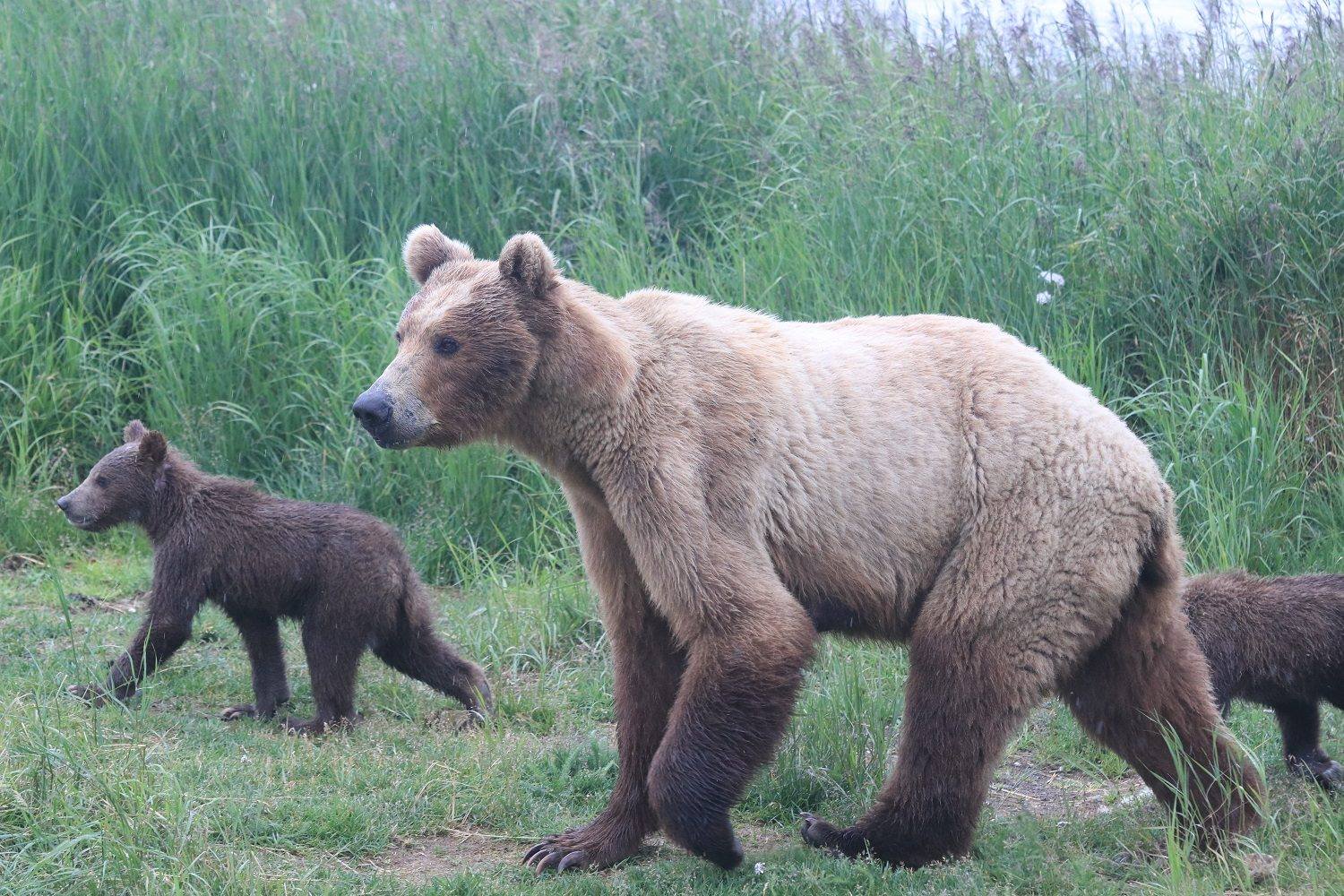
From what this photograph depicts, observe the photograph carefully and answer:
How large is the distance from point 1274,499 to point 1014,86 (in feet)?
10.7

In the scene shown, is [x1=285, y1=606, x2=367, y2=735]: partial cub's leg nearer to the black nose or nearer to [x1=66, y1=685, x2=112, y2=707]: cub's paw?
[x1=66, y1=685, x2=112, y2=707]: cub's paw

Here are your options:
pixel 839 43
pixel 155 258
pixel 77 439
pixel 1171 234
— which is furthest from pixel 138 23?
pixel 1171 234

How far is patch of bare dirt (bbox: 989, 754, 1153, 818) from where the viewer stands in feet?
16.8

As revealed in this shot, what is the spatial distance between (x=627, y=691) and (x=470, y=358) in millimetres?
1194

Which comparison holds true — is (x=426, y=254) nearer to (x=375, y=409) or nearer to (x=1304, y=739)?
(x=375, y=409)

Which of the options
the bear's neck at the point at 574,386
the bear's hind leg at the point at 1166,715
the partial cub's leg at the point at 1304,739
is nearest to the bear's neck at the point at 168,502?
the bear's neck at the point at 574,386

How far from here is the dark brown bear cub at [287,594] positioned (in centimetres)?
593

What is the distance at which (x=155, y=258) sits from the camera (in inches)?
350

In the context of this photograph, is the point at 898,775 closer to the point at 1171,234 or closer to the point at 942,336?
the point at 942,336

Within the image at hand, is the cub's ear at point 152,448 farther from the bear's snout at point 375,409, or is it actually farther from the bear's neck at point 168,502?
the bear's snout at point 375,409

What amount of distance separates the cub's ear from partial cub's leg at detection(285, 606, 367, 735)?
1122mm

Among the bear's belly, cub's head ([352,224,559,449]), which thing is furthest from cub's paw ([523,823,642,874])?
cub's head ([352,224,559,449])

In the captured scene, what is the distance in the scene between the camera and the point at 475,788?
201 inches

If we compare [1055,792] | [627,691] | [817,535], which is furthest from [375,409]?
[1055,792]
